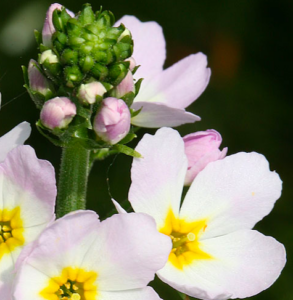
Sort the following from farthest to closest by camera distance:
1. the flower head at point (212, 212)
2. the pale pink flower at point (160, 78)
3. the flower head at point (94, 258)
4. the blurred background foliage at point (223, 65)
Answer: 1. the blurred background foliage at point (223, 65)
2. the pale pink flower at point (160, 78)
3. the flower head at point (212, 212)
4. the flower head at point (94, 258)

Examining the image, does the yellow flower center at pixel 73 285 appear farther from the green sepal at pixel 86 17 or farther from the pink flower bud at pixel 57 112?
the green sepal at pixel 86 17

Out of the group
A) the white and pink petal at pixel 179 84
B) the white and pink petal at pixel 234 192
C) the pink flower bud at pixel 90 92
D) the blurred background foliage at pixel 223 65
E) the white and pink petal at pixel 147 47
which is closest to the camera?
the pink flower bud at pixel 90 92

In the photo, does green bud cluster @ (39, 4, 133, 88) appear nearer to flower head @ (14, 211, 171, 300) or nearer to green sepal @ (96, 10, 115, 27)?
green sepal @ (96, 10, 115, 27)

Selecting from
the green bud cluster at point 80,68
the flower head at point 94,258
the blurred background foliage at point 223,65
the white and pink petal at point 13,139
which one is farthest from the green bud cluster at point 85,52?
the blurred background foliage at point 223,65

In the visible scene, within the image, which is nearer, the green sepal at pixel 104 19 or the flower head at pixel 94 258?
the flower head at pixel 94 258

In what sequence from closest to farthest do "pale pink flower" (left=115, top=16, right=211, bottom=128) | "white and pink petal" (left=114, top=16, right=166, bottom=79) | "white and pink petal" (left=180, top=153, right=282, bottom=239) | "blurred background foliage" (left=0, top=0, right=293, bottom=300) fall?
1. "white and pink petal" (left=180, top=153, right=282, bottom=239)
2. "pale pink flower" (left=115, top=16, right=211, bottom=128)
3. "white and pink petal" (left=114, top=16, right=166, bottom=79)
4. "blurred background foliage" (left=0, top=0, right=293, bottom=300)

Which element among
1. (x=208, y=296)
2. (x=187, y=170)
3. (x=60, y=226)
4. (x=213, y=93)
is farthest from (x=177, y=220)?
(x=213, y=93)

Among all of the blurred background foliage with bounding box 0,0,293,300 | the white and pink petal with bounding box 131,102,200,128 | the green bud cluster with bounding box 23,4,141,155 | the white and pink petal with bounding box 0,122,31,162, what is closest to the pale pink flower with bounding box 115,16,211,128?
the white and pink petal with bounding box 131,102,200,128

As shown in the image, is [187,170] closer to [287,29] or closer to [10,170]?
[10,170]
